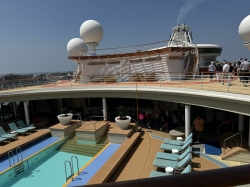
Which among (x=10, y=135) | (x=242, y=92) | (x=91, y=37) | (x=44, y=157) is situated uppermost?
(x=91, y=37)

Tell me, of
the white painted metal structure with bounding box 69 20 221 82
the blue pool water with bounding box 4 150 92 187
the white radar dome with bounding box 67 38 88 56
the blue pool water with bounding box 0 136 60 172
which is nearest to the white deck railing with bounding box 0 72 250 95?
the white painted metal structure with bounding box 69 20 221 82

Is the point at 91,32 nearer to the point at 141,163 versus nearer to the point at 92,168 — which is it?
the point at 92,168

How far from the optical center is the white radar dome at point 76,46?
25.5 meters

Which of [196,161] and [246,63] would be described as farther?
[246,63]

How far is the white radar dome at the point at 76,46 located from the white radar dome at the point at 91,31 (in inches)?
43.8

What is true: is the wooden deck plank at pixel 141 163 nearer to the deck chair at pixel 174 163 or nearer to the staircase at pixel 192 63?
the deck chair at pixel 174 163

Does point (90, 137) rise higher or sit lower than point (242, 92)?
lower

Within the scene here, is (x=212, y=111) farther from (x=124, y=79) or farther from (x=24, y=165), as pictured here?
(x=24, y=165)

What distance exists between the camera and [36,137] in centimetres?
1434

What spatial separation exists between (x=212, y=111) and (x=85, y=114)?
13.1m

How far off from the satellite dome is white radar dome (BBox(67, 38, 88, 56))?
59.8ft

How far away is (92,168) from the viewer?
945 centimetres

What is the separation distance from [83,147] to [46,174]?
3283 millimetres

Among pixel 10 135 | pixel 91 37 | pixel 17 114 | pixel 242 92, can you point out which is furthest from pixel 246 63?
pixel 17 114
